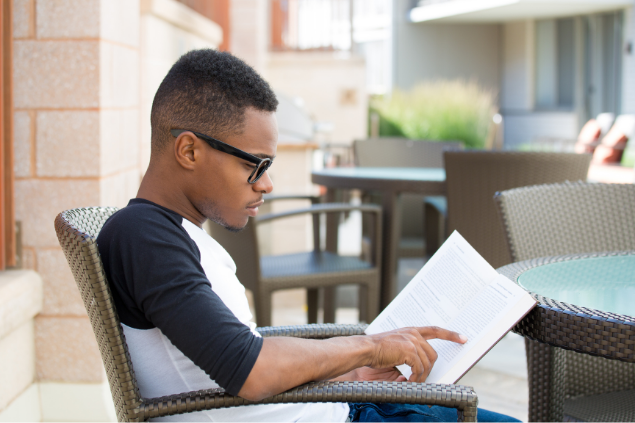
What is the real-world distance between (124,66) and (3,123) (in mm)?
506

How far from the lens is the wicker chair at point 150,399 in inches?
43.1

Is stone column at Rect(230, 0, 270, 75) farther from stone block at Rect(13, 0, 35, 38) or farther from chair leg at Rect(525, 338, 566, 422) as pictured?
chair leg at Rect(525, 338, 566, 422)

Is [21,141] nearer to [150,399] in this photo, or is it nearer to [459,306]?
[150,399]

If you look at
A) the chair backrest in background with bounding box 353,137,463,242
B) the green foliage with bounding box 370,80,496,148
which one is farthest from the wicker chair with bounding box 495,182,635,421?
the green foliage with bounding box 370,80,496,148

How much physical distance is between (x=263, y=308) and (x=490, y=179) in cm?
113

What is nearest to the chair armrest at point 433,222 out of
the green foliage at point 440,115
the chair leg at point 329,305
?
the chair leg at point 329,305

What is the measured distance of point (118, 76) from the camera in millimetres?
2535

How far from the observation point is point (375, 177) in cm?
337

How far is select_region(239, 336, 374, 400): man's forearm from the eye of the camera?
42.1 inches

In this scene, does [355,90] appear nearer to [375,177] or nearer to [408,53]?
[375,177]

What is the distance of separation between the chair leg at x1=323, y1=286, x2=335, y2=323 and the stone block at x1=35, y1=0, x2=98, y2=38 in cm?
166

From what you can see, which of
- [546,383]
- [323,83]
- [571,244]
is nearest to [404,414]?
[546,383]

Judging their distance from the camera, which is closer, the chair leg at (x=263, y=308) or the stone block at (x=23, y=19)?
the stone block at (x=23, y=19)

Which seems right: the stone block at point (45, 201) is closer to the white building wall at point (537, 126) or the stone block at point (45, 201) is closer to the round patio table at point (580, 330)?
the round patio table at point (580, 330)
